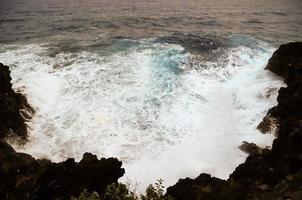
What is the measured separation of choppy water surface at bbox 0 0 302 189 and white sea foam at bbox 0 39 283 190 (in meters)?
0.05

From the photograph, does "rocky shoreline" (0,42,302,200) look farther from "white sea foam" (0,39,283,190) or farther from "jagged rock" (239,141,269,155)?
"white sea foam" (0,39,283,190)

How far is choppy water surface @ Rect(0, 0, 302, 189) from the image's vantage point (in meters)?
14.4

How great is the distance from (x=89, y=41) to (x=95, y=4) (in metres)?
20.7

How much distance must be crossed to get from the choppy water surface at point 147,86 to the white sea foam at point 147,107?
50 mm

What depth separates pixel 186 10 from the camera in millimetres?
43406

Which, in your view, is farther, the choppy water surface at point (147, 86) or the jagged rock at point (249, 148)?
the choppy water surface at point (147, 86)

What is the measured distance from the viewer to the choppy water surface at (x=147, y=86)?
1437 cm

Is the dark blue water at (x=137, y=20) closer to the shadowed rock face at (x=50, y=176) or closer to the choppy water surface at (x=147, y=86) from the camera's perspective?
the choppy water surface at (x=147, y=86)

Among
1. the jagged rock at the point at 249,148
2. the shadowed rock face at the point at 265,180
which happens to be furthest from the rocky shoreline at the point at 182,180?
the jagged rock at the point at 249,148

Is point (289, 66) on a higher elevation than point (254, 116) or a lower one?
higher

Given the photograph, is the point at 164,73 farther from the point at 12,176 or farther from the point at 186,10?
the point at 186,10

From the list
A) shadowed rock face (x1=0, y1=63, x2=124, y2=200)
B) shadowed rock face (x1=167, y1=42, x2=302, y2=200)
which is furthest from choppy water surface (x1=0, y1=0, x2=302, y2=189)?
shadowed rock face (x1=0, y1=63, x2=124, y2=200)

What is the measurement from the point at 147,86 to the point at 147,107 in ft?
8.30

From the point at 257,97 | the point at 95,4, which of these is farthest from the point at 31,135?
the point at 95,4
